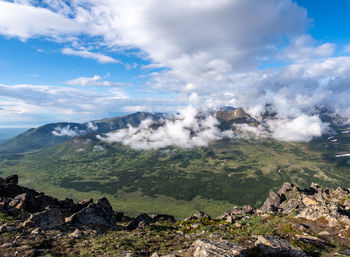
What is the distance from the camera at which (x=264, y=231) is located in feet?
97.0

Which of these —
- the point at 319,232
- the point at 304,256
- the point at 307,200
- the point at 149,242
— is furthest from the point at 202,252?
the point at 307,200

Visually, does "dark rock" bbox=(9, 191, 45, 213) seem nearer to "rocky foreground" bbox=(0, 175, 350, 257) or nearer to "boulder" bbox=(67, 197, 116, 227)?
"rocky foreground" bbox=(0, 175, 350, 257)

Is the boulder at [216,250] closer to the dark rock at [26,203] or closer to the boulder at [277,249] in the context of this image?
the boulder at [277,249]

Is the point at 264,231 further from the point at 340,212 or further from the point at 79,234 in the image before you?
the point at 79,234

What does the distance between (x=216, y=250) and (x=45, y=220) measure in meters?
30.2

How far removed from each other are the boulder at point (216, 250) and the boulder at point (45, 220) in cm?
2642

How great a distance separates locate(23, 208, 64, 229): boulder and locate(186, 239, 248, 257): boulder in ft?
86.7

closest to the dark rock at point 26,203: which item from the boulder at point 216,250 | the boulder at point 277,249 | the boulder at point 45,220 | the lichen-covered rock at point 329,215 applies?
the boulder at point 45,220

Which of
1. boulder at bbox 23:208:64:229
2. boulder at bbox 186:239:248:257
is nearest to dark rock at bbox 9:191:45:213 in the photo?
boulder at bbox 23:208:64:229

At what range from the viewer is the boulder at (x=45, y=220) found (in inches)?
1276

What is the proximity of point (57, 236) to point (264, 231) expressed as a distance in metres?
29.9

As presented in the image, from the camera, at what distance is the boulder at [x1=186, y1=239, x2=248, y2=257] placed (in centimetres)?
Result: 1772

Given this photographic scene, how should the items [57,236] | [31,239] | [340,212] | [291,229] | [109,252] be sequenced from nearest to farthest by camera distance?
[109,252]
[31,239]
[57,236]
[291,229]
[340,212]

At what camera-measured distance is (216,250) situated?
18250 mm
